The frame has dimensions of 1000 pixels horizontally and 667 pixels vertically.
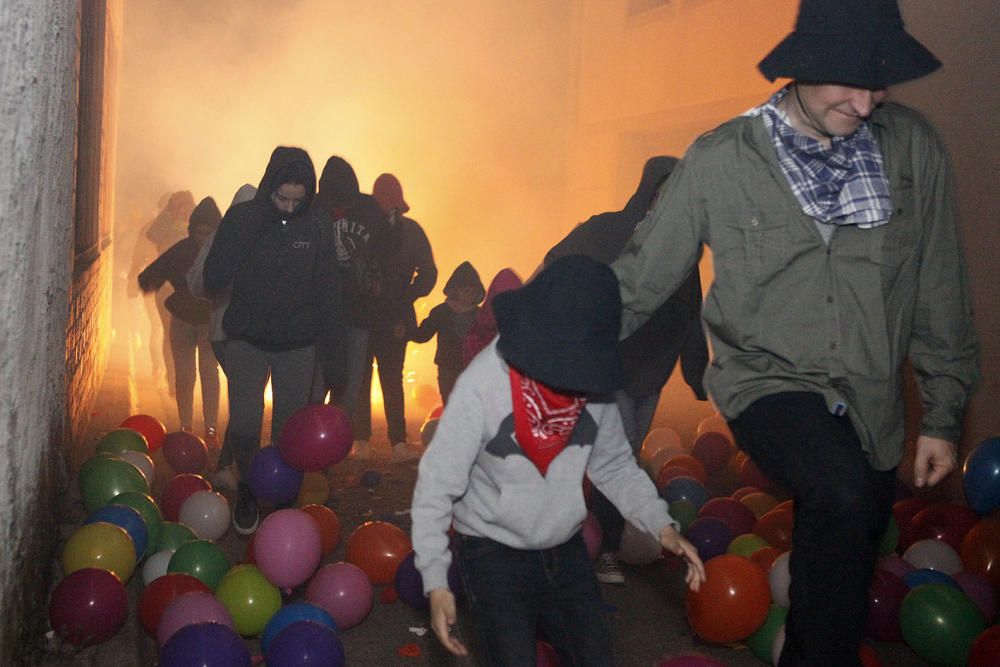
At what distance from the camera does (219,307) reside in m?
6.77

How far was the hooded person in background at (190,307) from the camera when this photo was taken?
866 cm

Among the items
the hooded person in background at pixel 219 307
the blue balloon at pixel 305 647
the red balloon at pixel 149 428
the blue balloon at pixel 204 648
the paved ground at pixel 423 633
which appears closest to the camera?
the blue balloon at pixel 204 648

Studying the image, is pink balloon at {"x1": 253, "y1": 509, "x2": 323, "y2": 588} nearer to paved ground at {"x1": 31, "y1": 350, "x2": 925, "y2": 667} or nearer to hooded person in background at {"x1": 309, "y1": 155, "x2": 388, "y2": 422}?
paved ground at {"x1": 31, "y1": 350, "x2": 925, "y2": 667}

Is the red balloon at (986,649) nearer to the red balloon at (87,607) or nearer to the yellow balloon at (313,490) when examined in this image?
the red balloon at (87,607)

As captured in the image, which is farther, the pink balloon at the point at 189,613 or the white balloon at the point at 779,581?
the white balloon at the point at 779,581

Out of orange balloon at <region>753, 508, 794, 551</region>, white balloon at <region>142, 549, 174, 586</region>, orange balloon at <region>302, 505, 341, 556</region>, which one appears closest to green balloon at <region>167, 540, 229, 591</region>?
white balloon at <region>142, 549, 174, 586</region>

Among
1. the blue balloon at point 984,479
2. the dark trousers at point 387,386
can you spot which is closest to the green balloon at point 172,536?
the dark trousers at point 387,386

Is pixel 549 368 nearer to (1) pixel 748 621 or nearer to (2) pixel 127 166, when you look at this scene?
(1) pixel 748 621

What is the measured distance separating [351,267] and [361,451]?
5.53 feet

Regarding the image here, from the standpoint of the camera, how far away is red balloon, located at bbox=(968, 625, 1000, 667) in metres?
4.23

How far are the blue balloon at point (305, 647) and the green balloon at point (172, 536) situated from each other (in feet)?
4.50

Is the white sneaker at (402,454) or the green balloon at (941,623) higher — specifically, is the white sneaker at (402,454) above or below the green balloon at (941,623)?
below

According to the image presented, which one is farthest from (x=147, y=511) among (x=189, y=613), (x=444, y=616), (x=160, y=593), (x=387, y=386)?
(x=387, y=386)

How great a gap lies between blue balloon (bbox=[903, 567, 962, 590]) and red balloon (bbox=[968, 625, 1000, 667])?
0.73 meters
